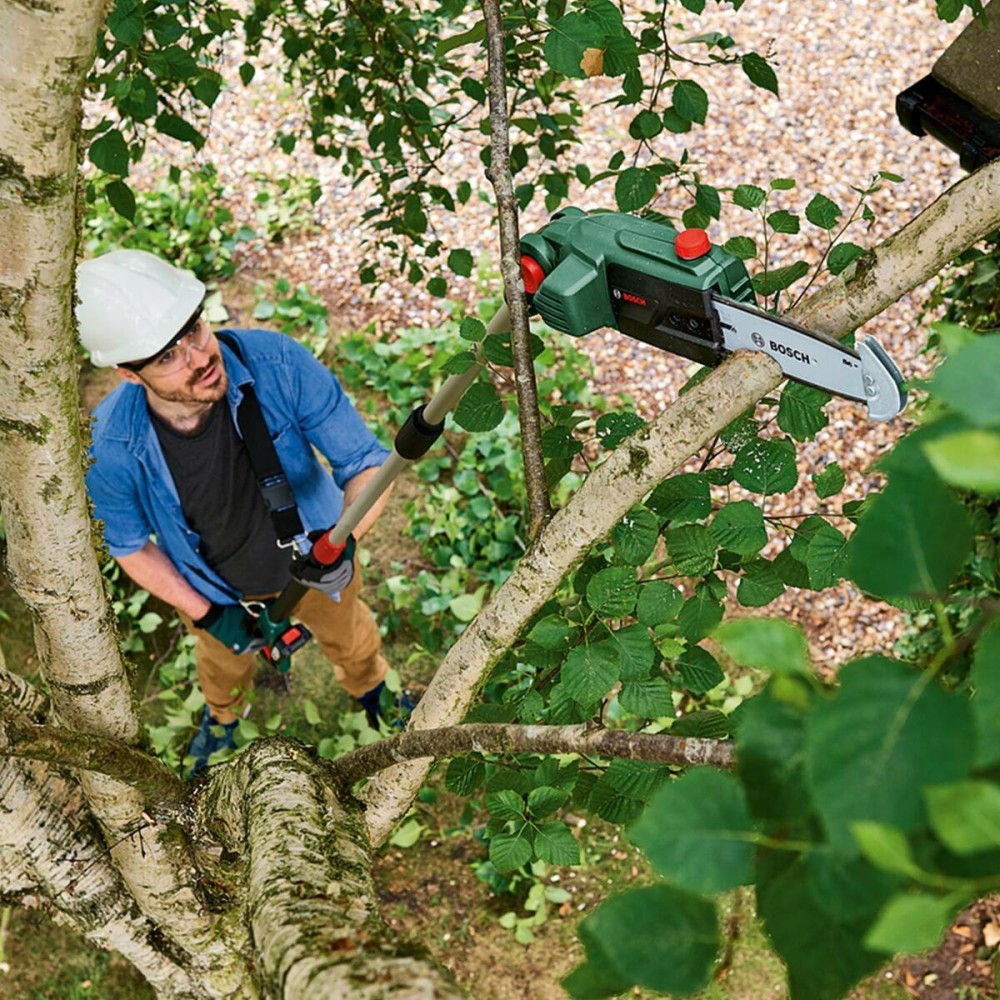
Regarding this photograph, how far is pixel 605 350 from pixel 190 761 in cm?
266

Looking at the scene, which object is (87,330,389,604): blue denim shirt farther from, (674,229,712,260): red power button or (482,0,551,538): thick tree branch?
(674,229,712,260): red power button

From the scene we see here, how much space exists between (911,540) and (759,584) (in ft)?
2.77

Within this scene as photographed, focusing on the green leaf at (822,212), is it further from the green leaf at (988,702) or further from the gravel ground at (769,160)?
the gravel ground at (769,160)

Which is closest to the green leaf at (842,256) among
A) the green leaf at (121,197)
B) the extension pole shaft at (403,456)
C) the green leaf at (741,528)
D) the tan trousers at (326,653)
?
the green leaf at (741,528)

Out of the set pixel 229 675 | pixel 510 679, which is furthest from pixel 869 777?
pixel 229 675

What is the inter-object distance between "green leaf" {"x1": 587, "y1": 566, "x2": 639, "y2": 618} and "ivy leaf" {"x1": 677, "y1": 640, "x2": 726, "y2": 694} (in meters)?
0.19

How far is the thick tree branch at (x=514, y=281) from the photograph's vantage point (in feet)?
4.30

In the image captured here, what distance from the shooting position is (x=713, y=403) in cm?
109

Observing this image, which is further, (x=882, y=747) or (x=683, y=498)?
(x=683, y=498)

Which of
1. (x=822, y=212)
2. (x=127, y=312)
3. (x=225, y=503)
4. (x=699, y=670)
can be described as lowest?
(x=225, y=503)

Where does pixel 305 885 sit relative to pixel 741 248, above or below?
below

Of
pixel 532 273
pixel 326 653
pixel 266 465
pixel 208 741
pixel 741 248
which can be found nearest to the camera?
pixel 741 248

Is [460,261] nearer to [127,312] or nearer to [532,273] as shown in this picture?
[532,273]

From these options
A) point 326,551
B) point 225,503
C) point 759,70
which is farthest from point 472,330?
point 225,503
